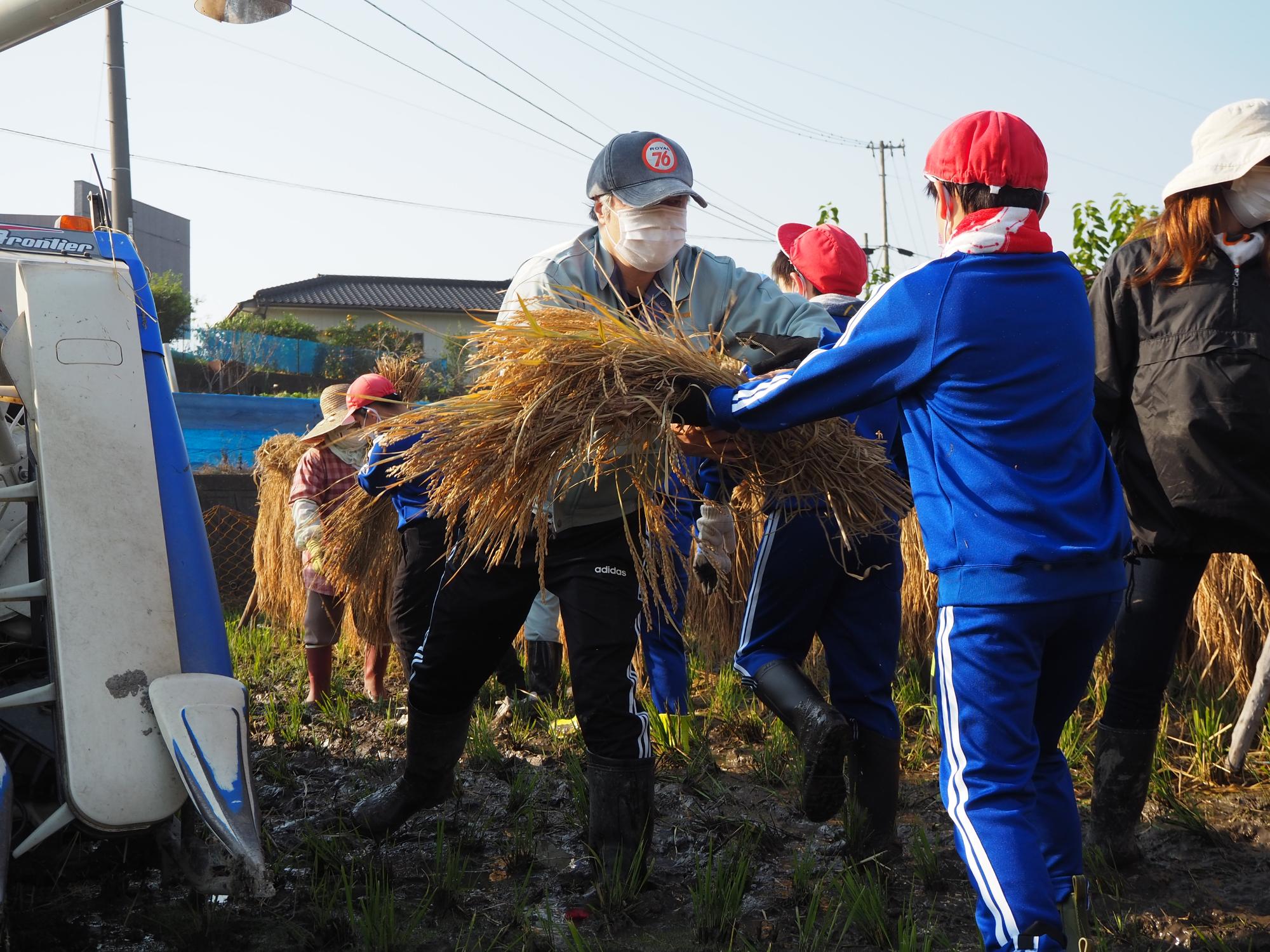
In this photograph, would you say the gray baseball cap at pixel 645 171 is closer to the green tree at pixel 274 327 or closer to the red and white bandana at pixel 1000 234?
the red and white bandana at pixel 1000 234

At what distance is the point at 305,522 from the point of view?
5.10 m

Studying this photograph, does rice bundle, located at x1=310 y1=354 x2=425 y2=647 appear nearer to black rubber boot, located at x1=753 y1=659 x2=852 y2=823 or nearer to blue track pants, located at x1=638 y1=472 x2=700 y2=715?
blue track pants, located at x1=638 y1=472 x2=700 y2=715

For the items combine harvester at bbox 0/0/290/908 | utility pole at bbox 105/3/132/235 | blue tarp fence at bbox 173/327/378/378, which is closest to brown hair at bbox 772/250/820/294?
combine harvester at bbox 0/0/290/908

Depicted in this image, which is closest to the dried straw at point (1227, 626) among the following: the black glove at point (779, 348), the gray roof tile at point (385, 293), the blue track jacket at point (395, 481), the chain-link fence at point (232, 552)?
the black glove at point (779, 348)

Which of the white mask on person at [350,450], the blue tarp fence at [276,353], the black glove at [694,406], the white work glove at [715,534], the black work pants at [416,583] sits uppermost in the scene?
the blue tarp fence at [276,353]

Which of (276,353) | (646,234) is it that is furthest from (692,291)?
(276,353)

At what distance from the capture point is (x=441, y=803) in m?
3.65

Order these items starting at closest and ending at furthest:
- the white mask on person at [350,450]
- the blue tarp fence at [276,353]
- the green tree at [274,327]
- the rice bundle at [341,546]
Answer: the rice bundle at [341,546], the white mask on person at [350,450], the blue tarp fence at [276,353], the green tree at [274,327]

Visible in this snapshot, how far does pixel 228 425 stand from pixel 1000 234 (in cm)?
1246

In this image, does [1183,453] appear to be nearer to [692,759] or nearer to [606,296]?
[606,296]

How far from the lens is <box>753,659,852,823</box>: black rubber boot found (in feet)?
9.23

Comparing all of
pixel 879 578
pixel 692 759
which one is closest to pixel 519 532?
pixel 879 578

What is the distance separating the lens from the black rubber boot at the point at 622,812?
283 centimetres

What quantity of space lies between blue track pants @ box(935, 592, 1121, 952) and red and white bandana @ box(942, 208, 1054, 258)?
67 cm
